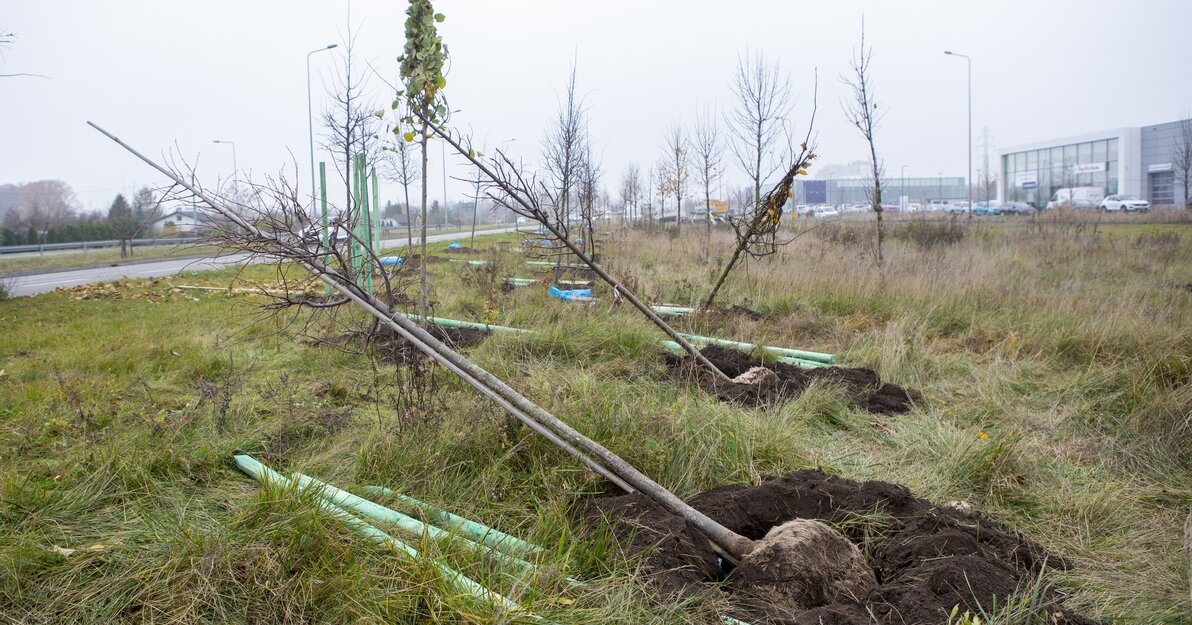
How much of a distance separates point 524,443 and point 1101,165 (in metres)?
77.6

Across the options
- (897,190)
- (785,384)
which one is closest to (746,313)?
(785,384)

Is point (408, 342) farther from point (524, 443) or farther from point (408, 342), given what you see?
point (524, 443)

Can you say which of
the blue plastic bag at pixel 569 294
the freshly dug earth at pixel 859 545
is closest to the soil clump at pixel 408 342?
the blue plastic bag at pixel 569 294

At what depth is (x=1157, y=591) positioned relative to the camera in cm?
235

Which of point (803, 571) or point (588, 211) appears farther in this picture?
point (588, 211)

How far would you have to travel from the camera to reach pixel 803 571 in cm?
230

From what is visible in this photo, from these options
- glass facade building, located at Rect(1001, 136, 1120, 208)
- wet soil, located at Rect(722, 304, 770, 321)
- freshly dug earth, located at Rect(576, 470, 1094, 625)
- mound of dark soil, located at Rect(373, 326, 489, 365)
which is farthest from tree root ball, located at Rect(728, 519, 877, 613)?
glass facade building, located at Rect(1001, 136, 1120, 208)

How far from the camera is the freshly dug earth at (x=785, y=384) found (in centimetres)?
465

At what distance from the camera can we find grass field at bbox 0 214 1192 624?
2.20m

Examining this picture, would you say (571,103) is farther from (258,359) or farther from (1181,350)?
(1181,350)

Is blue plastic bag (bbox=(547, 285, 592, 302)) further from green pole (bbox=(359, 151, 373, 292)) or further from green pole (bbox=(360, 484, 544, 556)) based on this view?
green pole (bbox=(360, 484, 544, 556))

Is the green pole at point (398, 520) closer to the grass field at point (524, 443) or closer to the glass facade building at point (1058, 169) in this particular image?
the grass field at point (524, 443)

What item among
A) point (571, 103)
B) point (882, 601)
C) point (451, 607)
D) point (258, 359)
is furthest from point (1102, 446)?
point (571, 103)

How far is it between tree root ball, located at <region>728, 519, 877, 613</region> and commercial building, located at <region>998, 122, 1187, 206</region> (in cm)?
5566
